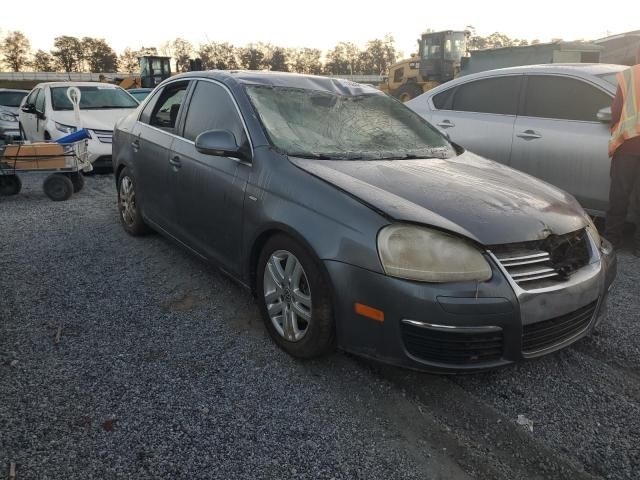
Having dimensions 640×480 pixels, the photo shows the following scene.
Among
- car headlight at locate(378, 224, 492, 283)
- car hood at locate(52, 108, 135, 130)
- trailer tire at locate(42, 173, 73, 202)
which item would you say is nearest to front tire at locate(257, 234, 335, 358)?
car headlight at locate(378, 224, 492, 283)

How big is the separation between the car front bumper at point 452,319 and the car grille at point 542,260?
47 millimetres

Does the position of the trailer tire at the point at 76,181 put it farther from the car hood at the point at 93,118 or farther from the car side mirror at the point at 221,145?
the car side mirror at the point at 221,145

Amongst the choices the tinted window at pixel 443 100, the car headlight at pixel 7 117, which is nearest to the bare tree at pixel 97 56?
the car headlight at pixel 7 117

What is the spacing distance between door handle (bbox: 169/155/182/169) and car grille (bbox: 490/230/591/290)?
7.85 feet

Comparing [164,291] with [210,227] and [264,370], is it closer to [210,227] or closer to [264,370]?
[210,227]

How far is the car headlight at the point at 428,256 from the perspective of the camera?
2.30 m

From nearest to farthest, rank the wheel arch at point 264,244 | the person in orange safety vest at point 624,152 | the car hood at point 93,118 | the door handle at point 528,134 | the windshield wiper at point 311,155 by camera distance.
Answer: the wheel arch at point 264,244, the windshield wiper at point 311,155, the person in orange safety vest at point 624,152, the door handle at point 528,134, the car hood at point 93,118

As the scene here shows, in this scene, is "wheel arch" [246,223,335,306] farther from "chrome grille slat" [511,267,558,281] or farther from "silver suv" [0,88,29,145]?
"silver suv" [0,88,29,145]

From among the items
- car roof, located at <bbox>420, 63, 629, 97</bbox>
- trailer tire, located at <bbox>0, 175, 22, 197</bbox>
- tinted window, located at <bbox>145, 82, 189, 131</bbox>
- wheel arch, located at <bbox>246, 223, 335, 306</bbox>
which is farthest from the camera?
trailer tire, located at <bbox>0, 175, 22, 197</bbox>

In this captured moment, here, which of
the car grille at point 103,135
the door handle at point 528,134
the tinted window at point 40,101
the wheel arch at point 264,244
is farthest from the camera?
the tinted window at point 40,101

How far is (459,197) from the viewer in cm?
266

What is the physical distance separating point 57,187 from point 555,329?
6563 mm

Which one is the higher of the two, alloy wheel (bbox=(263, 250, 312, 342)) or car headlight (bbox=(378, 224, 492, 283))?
car headlight (bbox=(378, 224, 492, 283))

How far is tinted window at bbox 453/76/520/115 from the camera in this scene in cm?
554
